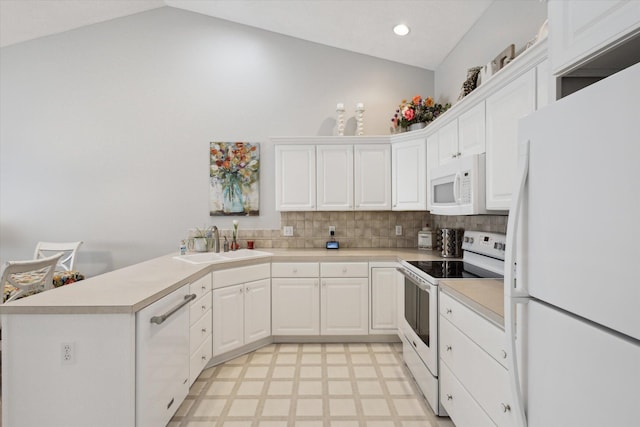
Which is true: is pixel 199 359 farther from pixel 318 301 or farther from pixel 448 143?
pixel 448 143

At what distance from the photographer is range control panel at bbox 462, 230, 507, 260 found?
2.20 metres

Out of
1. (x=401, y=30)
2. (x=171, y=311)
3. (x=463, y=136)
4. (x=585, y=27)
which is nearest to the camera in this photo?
(x=585, y=27)

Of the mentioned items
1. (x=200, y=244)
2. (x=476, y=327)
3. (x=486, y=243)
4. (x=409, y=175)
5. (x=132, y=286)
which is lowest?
(x=476, y=327)

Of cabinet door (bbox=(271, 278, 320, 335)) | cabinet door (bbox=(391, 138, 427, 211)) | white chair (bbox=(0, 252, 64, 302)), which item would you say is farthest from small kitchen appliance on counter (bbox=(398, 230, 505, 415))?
white chair (bbox=(0, 252, 64, 302))

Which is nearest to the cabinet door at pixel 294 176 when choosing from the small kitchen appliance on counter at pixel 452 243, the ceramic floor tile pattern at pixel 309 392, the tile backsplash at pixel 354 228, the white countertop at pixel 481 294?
the tile backsplash at pixel 354 228

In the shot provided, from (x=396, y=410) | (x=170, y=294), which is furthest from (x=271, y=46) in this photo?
(x=396, y=410)

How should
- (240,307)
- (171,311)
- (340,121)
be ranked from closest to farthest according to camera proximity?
1. (171,311)
2. (240,307)
3. (340,121)

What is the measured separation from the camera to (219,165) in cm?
389

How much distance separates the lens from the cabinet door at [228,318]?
9.39 ft

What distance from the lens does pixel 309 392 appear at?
251cm

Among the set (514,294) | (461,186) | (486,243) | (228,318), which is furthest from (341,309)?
(514,294)

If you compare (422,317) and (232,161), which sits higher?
(232,161)

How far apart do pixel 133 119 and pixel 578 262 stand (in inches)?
167

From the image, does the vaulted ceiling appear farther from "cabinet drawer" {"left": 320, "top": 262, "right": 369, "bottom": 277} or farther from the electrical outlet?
the electrical outlet
